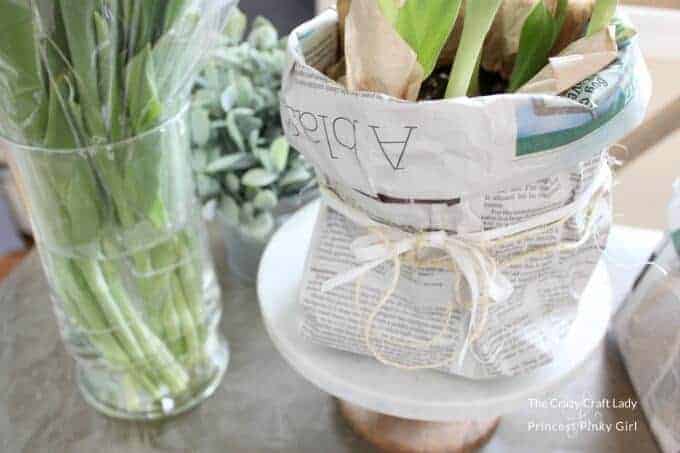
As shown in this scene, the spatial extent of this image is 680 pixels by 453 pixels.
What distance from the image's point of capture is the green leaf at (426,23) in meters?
0.26

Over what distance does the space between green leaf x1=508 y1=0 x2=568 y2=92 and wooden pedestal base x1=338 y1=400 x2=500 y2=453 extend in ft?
0.59

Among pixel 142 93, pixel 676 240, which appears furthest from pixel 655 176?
pixel 142 93

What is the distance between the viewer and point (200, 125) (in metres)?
0.41

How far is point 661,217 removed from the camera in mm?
685

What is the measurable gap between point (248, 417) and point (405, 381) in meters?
0.12

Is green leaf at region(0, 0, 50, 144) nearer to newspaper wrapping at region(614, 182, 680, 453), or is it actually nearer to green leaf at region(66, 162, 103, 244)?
green leaf at region(66, 162, 103, 244)

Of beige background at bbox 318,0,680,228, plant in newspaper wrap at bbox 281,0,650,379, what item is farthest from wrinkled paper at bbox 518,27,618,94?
beige background at bbox 318,0,680,228

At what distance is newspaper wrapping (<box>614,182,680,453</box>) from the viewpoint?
1.15ft

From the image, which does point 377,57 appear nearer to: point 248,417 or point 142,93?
point 142,93

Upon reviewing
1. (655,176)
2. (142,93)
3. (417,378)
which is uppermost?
(142,93)

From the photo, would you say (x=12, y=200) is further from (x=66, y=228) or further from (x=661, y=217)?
(x=661, y=217)

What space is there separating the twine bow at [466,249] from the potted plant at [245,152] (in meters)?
0.11

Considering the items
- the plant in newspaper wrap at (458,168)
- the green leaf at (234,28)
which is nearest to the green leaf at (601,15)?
the plant in newspaper wrap at (458,168)

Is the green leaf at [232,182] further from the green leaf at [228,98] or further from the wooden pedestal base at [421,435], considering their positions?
the wooden pedestal base at [421,435]
